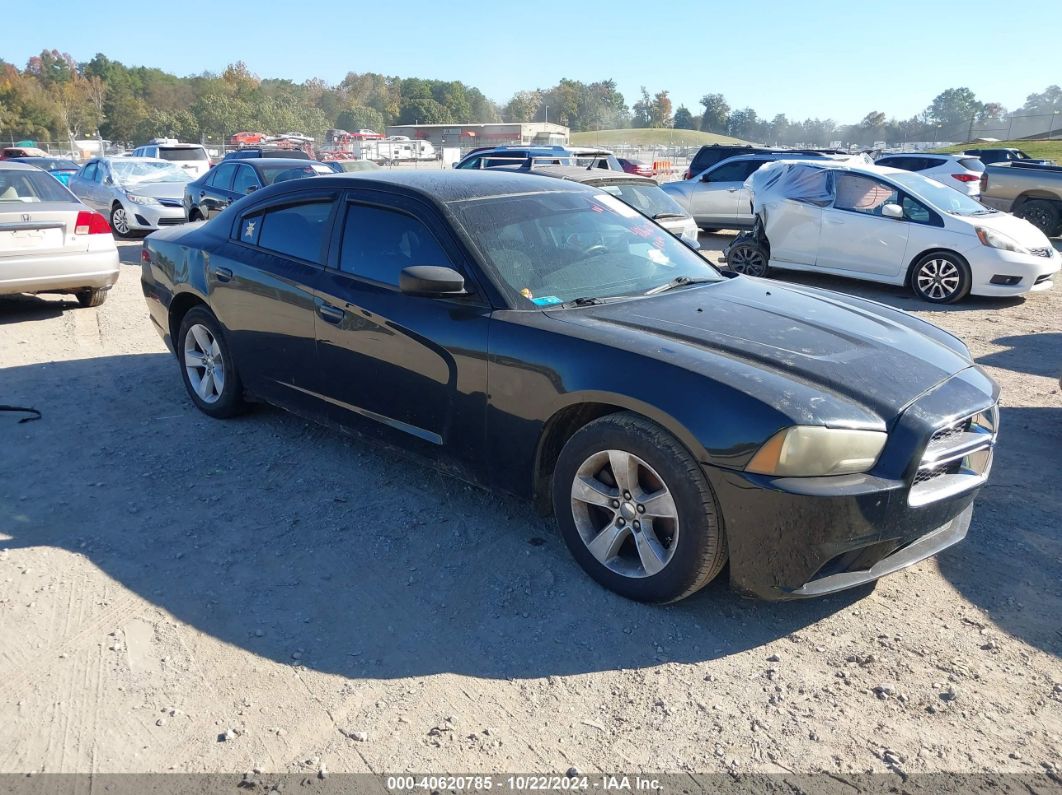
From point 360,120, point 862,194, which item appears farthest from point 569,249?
point 360,120

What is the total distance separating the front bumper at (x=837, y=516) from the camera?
288 centimetres

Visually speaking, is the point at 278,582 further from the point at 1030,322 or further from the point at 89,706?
the point at 1030,322

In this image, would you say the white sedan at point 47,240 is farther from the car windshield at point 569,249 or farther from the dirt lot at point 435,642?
the car windshield at point 569,249

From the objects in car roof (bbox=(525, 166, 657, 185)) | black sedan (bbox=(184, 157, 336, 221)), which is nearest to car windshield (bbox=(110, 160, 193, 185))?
black sedan (bbox=(184, 157, 336, 221))

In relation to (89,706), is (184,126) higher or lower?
higher

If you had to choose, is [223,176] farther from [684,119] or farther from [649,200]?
[684,119]

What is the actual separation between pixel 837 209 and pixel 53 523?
951 centimetres

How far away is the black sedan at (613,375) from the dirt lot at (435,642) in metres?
0.31

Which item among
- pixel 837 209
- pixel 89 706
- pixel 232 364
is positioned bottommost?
pixel 89 706

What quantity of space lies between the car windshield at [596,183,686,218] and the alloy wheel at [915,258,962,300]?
3036mm

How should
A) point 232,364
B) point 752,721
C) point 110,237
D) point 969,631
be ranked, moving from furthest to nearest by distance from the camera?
point 110,237
point 232,364
point 969,631
point 752,721

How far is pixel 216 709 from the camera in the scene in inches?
110

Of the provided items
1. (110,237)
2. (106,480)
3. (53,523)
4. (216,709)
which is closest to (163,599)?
(216,709)

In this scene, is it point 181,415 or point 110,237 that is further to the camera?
point 110,237
